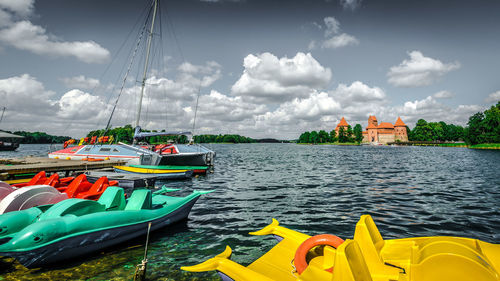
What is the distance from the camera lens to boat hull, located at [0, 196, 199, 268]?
16.5 feet

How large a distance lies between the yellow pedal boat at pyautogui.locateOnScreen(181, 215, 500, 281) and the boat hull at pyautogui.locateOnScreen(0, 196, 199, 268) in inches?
138

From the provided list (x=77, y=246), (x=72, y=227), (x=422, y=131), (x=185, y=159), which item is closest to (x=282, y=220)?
(x=77, y=246)

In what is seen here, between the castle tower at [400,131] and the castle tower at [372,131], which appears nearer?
the castle tower at [400,131]

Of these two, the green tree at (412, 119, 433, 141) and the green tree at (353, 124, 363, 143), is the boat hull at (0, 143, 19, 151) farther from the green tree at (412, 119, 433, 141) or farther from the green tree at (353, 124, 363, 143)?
the green tree at (412, 119, 433, 141)

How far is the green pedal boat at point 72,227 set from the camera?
4.94 m

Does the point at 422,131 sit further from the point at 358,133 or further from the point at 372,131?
the point at 358,133

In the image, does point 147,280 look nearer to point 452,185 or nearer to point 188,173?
point 188,173

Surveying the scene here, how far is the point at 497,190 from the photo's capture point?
15.8 metres

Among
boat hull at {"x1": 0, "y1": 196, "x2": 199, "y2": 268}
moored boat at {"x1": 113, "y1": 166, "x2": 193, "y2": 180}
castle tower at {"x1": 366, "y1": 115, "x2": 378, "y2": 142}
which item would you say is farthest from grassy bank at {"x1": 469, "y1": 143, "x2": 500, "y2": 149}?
boat hull at {"x1": 0, "y1": 196, "x2": 199, "y2": 268}

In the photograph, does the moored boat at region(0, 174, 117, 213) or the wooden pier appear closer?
the moored boat at region(0, 174, 117, 213)

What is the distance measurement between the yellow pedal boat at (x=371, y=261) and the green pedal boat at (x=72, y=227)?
350 cm

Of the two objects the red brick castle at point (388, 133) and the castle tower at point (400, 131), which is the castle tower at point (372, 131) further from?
the castle tower at point (400, 131)

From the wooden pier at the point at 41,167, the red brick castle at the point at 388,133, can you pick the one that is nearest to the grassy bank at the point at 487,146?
the red brick castle at the point at 388,133

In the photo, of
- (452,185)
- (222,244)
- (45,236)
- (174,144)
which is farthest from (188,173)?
(452,185)
